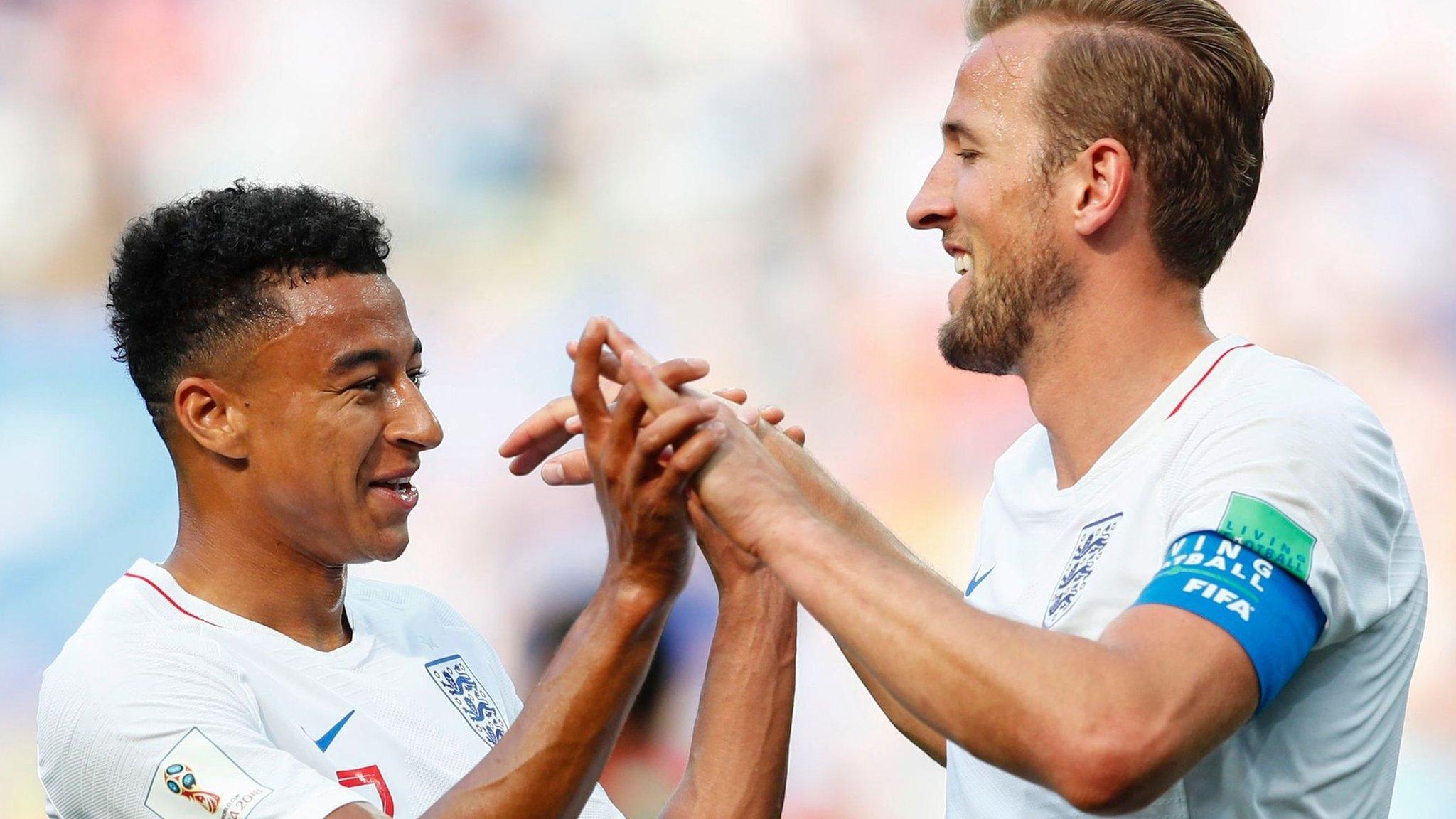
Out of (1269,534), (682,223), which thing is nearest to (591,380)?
(1269,534)

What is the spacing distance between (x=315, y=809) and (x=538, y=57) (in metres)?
3.44

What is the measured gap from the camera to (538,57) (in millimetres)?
4895

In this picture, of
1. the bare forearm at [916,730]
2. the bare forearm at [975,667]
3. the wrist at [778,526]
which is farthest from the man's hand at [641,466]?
the bare forearm at [916,730]

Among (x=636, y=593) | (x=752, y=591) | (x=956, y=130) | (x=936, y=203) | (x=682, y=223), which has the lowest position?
(x=636, y=593)

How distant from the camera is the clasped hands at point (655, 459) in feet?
6.19

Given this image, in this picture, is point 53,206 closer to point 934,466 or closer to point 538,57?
point 538,57

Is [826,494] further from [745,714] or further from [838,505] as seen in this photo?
[745,714]

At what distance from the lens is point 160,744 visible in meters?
2.02

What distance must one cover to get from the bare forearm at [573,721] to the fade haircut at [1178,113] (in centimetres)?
93

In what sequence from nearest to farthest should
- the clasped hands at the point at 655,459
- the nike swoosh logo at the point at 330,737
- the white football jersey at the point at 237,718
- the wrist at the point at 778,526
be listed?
the wrist at the point at 778,526
the clasped hands at the point at 655,459
the white football jersey at the point at 237,718
the nike swoosh logo at the point at 330,737

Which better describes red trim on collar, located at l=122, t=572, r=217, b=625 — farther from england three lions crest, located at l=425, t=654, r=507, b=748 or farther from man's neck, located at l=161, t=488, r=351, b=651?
england three lions crest, located at l=425, t=654, r=507, b=748

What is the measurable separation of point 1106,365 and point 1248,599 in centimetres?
61

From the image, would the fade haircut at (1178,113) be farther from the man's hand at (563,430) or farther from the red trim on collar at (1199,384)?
the man's hand at (563,430)

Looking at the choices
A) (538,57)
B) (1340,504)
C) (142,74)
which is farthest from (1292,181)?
(142,74)
